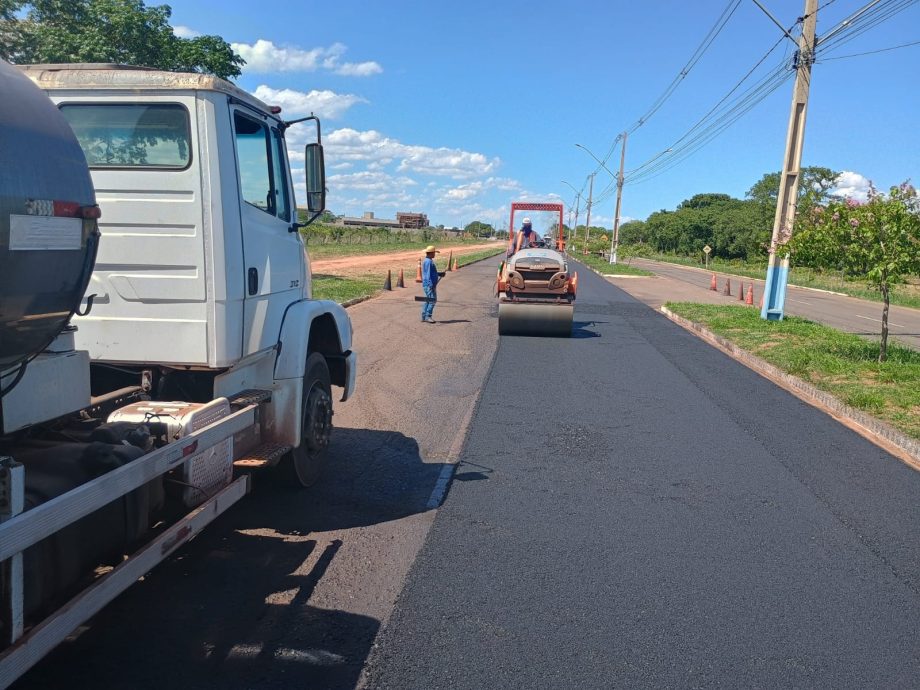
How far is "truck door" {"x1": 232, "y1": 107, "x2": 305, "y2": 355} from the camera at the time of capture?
14.9ft

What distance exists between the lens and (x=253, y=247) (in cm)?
461

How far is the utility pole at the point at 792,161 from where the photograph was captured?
1623cm

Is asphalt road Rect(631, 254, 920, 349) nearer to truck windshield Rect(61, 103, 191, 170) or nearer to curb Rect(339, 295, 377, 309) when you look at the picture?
curb Rect(339, 295, 377, 309)

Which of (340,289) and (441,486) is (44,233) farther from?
(340,289)

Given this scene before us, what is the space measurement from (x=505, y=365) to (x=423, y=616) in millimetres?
7714

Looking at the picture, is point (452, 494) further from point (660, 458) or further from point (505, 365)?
point (505, 365)

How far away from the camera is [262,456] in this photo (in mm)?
4484

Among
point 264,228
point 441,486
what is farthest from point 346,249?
point 264,228

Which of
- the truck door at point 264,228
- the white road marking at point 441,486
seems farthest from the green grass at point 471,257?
the truck door at point 264,228

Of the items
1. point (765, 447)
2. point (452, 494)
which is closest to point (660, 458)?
point (765, 447)

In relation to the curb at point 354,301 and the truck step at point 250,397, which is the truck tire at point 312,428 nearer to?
the truck step at point 250,397

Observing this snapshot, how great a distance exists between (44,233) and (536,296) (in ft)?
41.5

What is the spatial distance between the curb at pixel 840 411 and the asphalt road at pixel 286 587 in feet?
14.2

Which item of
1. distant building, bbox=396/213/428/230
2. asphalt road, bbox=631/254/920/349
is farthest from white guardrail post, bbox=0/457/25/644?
distant building, bbox=396/213/428/230
